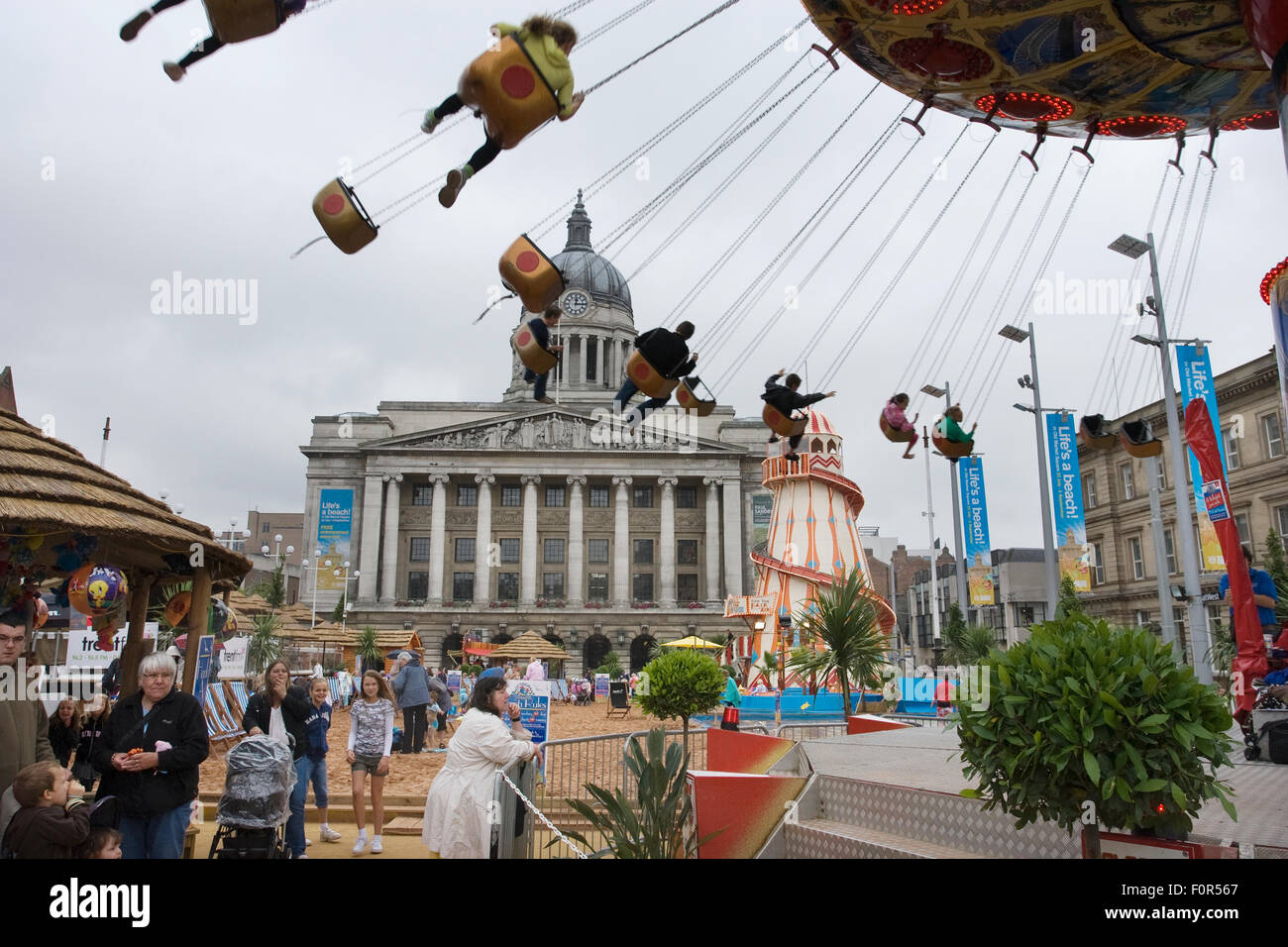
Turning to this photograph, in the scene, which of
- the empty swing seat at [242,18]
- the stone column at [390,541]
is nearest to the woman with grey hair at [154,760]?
the empty swing seat at [242,18]

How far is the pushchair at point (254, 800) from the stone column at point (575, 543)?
59501 millimetres

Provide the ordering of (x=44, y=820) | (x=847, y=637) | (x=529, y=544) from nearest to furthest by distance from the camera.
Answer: (x=44, y=820) < (x=847, y=637) < (x=529, y=544)

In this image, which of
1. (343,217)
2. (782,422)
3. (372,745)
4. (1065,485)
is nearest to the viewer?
(343,217)

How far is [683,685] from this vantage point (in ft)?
49.3

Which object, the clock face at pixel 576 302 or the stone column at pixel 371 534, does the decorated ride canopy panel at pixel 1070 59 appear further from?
the clock face at pixel 576 302

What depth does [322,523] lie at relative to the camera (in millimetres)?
62594

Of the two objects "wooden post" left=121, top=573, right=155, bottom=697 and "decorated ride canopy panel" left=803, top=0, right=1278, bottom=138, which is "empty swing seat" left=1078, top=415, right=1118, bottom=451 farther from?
"wooden post" left=121, top=573, right=155, bottom=697

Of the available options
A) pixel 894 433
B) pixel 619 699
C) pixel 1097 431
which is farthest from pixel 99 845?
pixel 619 699

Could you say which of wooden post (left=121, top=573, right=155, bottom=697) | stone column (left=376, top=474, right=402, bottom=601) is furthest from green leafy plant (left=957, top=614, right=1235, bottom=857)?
stone column (left=376, top=474, right=402, bottom=601)

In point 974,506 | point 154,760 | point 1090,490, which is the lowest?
point 154,760

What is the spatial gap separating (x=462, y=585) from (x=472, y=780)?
62.4 metres

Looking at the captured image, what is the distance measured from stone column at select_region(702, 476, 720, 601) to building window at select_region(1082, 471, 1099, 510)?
26816mm

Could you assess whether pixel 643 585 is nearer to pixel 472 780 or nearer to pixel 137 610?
pixel 137 610
